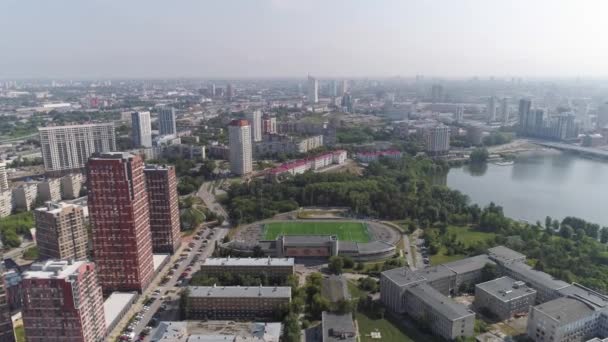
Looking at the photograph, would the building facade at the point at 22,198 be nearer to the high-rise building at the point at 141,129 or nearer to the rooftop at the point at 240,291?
the rooftop at the point at 240,291

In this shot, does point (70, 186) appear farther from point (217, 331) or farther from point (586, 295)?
point (586, 295)

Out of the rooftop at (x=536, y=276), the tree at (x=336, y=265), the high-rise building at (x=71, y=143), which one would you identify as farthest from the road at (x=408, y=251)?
the high-rise building at (x=71, y=143)

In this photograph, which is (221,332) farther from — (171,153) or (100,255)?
(171,153)

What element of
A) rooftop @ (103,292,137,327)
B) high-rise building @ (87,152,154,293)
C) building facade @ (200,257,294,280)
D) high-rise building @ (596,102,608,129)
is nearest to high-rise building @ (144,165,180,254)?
high-rise building @ (87,152,154,293)

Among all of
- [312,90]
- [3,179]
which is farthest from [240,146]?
[312,90]

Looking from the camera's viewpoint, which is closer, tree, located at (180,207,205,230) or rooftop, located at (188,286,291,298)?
rooftop, located at (188,286,291,298)

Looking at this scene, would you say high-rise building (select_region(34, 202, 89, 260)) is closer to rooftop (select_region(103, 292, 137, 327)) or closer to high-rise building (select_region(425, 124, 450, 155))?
rooftop (select_region(103, 292, 137, 327))
